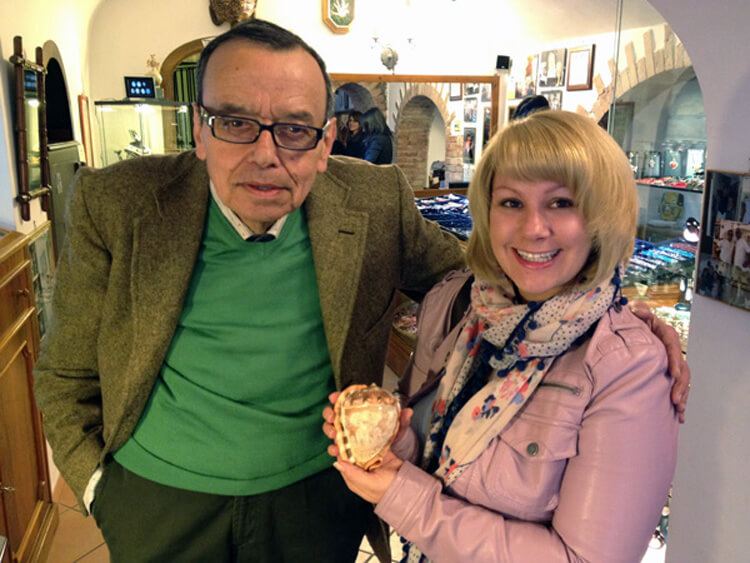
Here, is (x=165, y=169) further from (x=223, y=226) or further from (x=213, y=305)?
(x=213, y=305)

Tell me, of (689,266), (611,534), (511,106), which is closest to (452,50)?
(511,106)

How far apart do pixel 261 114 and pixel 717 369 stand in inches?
71.9

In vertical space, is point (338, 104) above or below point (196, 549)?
above

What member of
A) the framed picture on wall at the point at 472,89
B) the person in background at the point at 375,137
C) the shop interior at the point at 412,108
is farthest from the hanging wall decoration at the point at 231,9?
the framed picture on wall at the point at 472,89

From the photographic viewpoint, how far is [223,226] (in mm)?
1576

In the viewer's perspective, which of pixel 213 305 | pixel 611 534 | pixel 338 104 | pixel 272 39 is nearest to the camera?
pixel 611 534

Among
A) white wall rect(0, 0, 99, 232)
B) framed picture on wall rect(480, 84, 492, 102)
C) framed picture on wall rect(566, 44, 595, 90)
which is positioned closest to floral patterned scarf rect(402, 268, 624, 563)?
white wall rect(0, 0, 99, 232)

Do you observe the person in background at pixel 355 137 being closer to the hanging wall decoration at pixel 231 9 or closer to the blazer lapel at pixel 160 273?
the hanging wall decoration at pixel 231 9

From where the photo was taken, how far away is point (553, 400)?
4.08ft

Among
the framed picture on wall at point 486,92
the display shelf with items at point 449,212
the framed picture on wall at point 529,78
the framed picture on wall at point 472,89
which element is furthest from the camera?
the framed picture on wall at point 472,89

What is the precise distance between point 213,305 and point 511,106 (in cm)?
697

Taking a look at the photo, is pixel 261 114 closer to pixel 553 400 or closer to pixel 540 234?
pixel 540 234

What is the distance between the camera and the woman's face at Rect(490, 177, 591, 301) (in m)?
1.25

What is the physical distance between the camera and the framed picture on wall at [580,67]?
6164 mm
